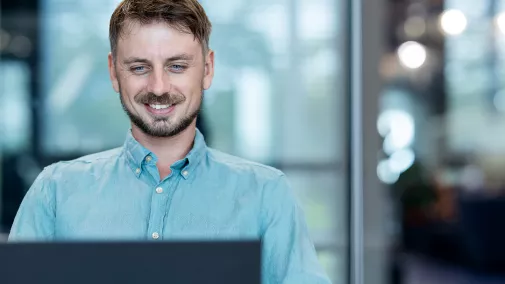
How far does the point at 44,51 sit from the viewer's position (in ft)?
12.2

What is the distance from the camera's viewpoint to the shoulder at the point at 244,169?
1.44 metres

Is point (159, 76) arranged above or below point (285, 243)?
above

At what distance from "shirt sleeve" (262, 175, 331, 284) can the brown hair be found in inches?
11.7

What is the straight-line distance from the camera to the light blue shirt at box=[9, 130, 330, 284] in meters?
1.35

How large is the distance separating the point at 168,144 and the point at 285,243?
0.27 metres

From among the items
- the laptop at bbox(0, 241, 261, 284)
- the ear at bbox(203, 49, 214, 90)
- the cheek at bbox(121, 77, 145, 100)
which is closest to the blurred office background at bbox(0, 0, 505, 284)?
the ear at bbox(203, 49, 214, 90)

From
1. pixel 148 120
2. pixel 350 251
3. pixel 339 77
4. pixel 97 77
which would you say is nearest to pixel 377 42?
pixel 339 77

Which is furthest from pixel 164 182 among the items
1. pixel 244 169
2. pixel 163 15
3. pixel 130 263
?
pixel 130 263

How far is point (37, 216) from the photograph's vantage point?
4.47 ft

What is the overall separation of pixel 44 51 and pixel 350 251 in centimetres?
171

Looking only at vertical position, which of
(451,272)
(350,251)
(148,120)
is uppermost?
(148,120)

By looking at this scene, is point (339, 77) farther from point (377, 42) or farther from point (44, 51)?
point (44, 51)

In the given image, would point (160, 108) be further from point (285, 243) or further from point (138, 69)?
point (285, 243)

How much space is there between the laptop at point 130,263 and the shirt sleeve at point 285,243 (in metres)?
0.50
